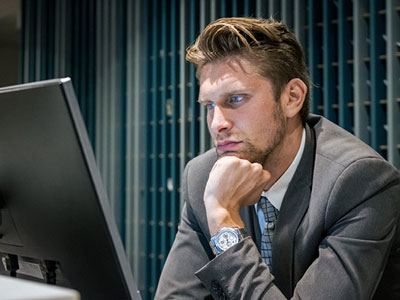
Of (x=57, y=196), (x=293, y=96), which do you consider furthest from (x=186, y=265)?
(x=57, y=196)

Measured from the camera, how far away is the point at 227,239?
151 cm

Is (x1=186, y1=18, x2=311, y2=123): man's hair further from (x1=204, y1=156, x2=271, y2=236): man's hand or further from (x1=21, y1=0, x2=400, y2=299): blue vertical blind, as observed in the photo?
(x1=21, y1=0, x2=400, y2=299): blue vertical blind

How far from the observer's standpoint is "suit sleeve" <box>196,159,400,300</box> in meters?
1.44

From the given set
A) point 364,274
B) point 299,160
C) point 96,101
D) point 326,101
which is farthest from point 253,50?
point 96,101

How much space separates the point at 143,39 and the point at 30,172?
10.8ft

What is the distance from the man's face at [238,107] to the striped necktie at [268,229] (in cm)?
13

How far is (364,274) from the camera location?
146cm

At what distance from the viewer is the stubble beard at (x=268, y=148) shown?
1.67 meters

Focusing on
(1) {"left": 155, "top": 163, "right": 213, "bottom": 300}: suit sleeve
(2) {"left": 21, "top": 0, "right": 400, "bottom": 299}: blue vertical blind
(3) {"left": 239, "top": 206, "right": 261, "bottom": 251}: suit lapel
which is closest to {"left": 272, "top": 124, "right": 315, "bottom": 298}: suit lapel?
(3) {"left": 239, "top": 206, "right": 261, "bottom": 251}: suit lapel

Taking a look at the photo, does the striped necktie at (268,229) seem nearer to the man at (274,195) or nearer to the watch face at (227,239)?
the man at (274,195)

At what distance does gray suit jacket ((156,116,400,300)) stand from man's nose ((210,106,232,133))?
231 millimetres

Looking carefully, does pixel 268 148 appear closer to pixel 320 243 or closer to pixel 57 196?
pixel 320 243

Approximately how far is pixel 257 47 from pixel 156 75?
241cm

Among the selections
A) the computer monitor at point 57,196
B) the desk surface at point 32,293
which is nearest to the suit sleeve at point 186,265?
the computer monitor at point 57,196
